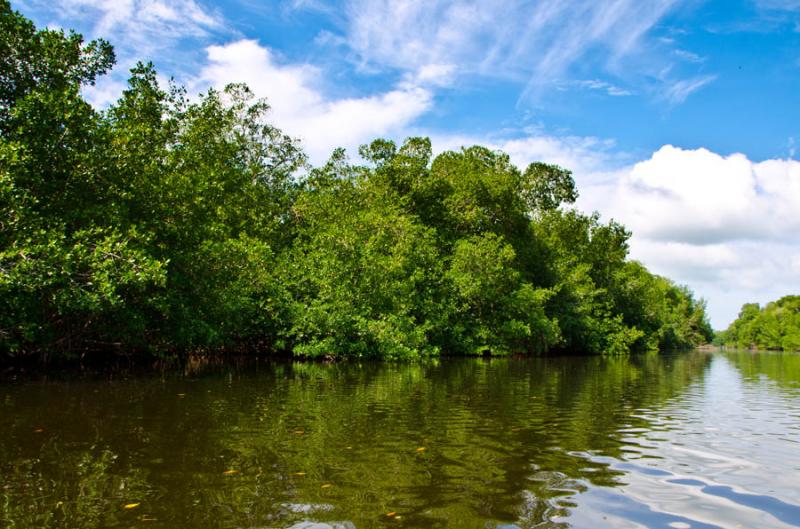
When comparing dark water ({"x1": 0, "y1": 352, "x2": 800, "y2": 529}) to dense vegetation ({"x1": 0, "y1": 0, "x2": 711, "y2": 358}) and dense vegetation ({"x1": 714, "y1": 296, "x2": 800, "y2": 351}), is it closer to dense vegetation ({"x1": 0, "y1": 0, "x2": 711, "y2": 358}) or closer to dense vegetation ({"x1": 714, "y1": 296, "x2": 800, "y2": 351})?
dense vegetation ({"x1": 0, "y1": 0, "x2": 711, "y2": 358})

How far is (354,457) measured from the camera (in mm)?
8219

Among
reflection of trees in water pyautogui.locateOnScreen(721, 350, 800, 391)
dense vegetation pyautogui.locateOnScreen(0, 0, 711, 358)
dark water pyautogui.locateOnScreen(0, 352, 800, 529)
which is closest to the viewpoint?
dark water pyautogui.locateOnScreen(0, 352, 800, 529)

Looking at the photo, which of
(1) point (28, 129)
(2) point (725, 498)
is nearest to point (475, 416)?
(2) point (725, 498)

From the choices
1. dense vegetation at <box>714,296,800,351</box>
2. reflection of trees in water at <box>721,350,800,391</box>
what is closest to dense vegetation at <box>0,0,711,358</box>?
reflection of trees in water at <box>721,350,800,391</box>

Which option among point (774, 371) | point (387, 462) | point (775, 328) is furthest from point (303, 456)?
point (775, 328)

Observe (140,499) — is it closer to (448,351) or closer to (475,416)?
(475,416)

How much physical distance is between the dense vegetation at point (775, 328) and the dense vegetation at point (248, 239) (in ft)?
259

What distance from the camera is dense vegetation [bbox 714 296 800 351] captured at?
4899 inches

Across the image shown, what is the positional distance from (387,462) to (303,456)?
4.05 ft

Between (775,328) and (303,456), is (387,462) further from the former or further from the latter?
(775,328)

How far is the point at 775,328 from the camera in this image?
133625mm

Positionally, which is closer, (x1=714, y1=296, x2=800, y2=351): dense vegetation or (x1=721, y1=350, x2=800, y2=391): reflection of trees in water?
(x1=721, y1=350, x2=800, y2=391): reflection of trees in water

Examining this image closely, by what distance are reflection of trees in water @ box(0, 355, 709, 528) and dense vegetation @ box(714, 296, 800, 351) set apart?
5230 inches

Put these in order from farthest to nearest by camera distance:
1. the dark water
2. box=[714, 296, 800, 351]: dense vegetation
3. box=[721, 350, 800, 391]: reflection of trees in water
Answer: box=[714, 296, 800, 351]: dense vegetation, box=[721, 350, 800, 391]: reflection of trees in water, the dark water
